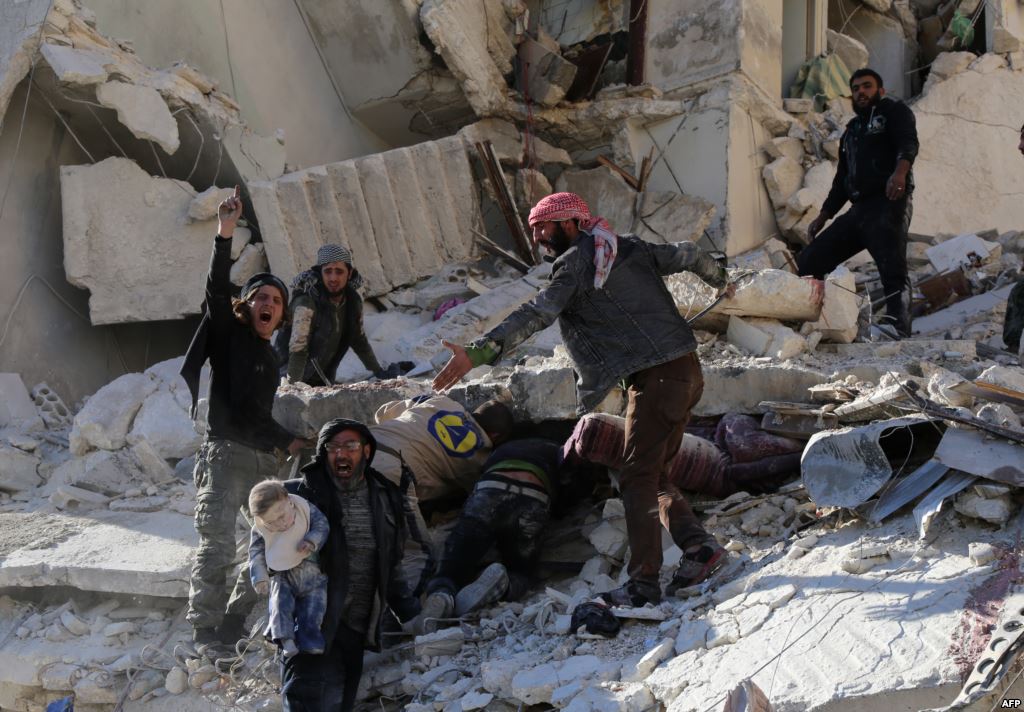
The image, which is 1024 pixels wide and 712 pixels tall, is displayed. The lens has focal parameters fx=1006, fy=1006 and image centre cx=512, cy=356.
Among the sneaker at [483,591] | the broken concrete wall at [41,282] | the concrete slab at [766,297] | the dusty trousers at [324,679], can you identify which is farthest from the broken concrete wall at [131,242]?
the dusty trousers at [324,679]

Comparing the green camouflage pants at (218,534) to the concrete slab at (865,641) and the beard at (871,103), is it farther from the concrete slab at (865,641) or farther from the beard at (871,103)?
the beard at (871,103)

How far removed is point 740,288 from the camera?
5.29m

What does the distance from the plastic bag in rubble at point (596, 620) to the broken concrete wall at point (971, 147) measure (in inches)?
327

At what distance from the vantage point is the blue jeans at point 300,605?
360 centimetres

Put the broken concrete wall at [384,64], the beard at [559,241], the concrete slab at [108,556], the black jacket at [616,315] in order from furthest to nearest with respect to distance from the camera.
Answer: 1. the broken concrete wall at [384,64]
2. the concrete slab at [108,556]
3. the beard at [559,241]
4. the black jacket at [616,315]

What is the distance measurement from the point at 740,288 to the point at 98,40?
5103 mm

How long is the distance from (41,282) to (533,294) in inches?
144

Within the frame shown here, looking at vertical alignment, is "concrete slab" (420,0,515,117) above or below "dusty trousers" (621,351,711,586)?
above

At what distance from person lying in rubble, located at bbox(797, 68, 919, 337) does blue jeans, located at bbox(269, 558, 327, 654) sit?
3.82 meters

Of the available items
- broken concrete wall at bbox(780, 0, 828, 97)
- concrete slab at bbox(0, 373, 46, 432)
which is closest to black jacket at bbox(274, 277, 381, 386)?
concrete slab at bbox(0, 373, 46, 432)

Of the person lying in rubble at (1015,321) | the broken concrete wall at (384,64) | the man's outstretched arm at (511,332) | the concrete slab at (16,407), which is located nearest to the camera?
the man's outstretched arm at (511,332)

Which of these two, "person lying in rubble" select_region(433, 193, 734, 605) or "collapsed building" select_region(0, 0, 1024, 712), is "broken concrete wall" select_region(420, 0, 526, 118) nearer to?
"collapsed building" select_region(0, 0, 1024, 712)

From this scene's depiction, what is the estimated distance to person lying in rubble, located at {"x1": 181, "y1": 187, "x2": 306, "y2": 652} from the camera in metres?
4.17

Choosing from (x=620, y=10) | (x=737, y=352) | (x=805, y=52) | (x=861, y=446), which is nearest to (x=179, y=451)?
(x=737, y=352)
